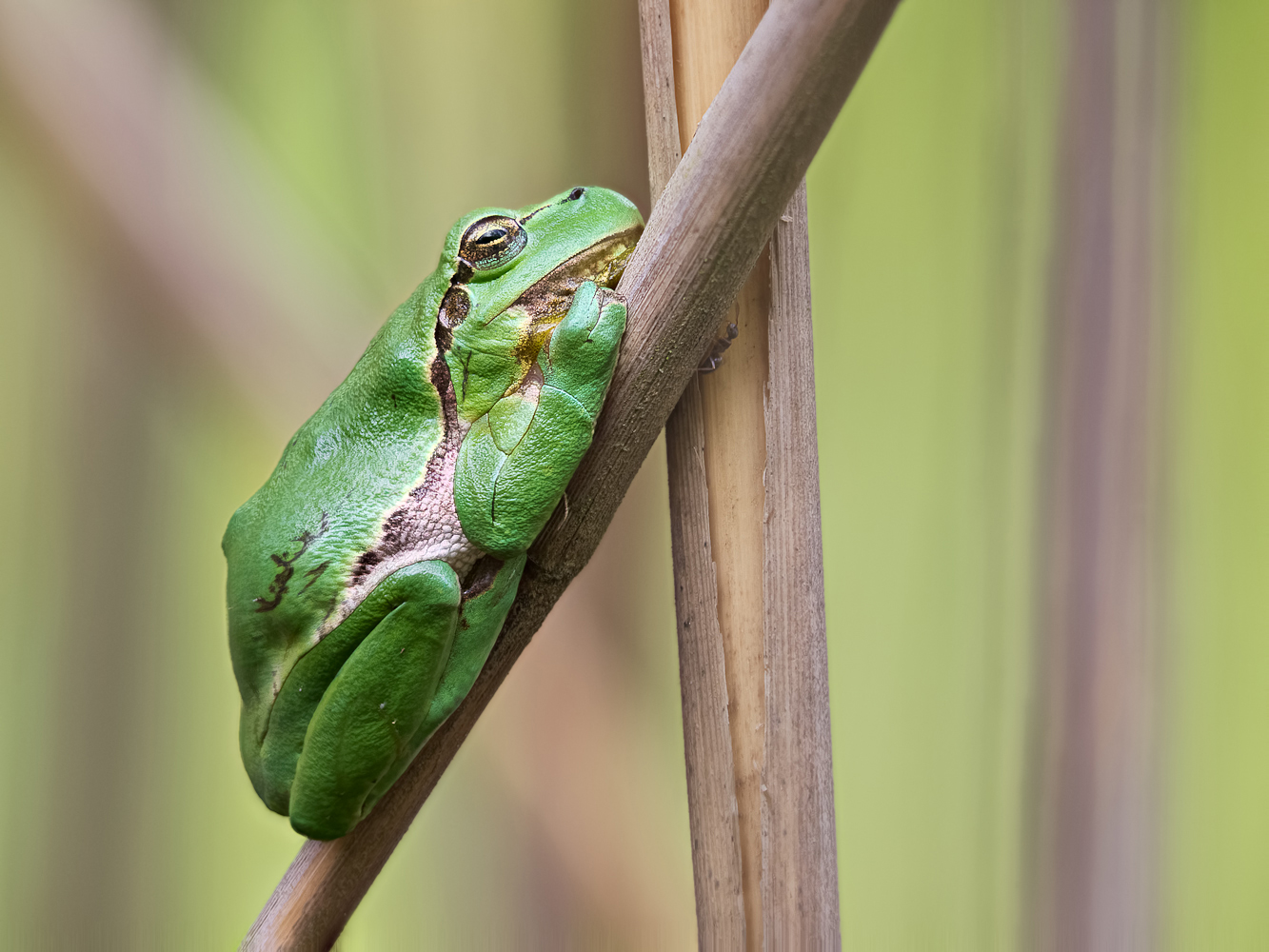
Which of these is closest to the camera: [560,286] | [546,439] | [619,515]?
[546,439]

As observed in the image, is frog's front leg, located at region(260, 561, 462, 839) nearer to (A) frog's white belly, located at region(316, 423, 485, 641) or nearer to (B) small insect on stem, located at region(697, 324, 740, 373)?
(A) frog's white belly, located at region(316, 423, 485, 641)

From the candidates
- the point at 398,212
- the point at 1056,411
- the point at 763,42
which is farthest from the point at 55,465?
the point at 1056,411

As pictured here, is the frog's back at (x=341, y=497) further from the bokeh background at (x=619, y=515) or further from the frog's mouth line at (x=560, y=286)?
the bokeh background at (x=619, y=515)

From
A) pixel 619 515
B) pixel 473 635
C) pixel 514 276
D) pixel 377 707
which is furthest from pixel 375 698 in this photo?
pixel 619 515

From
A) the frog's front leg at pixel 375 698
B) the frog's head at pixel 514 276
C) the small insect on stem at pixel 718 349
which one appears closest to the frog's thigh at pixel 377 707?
the frog's front leg at pixel 375 698

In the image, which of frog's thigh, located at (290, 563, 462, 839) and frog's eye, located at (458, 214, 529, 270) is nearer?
frog's thigh, located at (290, 563, 462, 839)

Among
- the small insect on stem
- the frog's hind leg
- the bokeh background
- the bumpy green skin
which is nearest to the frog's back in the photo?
the bumpy green skin

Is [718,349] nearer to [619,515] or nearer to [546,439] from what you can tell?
[546,439]
